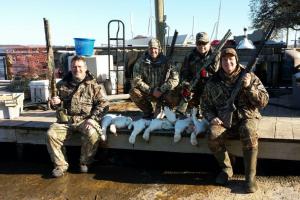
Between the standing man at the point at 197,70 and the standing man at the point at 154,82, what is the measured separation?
0.14 metres

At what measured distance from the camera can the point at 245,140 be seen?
4.39 metres

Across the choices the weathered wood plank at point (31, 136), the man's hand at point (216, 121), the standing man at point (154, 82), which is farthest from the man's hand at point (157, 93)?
the weathered wood plank at point (31, 136)

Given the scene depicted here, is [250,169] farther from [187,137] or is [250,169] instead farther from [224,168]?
[187,137]

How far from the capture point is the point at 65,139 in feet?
17.2

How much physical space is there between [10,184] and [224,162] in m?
2.70

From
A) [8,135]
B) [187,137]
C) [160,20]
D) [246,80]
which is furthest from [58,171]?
[160,20]

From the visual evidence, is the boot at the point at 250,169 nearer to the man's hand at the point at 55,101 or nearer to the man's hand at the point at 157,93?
the man's hand at the point at 157,93

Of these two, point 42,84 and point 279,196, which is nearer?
point 279,196

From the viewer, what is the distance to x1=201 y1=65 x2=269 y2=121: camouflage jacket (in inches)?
171

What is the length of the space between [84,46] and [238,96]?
4.90 m

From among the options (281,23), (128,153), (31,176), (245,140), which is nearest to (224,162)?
(245,140)

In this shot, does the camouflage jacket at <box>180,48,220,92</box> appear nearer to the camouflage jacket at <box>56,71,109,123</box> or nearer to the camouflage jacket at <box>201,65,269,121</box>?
the camouflage jacket at <box>201,65,269,121</box>

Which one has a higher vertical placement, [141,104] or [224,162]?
[141,104]

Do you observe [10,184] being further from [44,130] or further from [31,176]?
[44,130]
